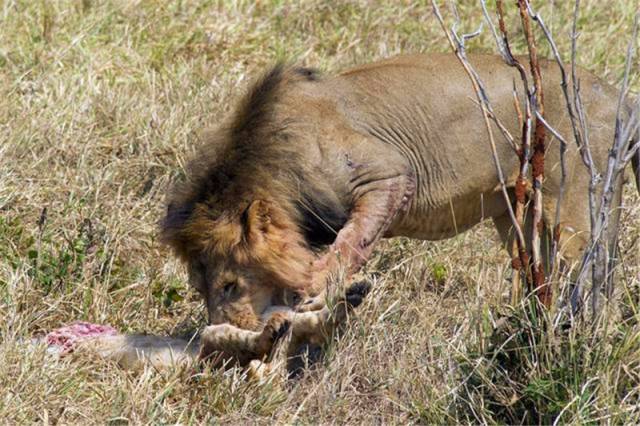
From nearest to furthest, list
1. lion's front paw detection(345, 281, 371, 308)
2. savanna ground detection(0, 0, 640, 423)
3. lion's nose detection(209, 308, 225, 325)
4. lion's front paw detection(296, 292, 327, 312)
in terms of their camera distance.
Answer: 1. savanna ground detection(0, 0, 640, 423)
2. lion's front paw detection(345, 281, 371, 308)
3. lion's front paw detection(296, 292, 327, 312)
4. lion's nose detection(209, 308, 225, 325)

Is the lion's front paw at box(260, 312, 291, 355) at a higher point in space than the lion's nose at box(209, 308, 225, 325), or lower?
higher

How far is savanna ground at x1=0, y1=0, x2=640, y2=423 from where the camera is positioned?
4.87m

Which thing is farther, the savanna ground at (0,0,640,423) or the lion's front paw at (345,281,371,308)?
the lion's front paw at (345,281,371,308)

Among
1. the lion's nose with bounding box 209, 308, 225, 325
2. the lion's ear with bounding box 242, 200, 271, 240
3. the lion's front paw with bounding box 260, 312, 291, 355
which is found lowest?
the lion's nose with bounding box 209, 308, 225, 325

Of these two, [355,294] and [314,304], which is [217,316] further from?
[355,294]

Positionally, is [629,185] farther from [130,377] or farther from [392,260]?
[130,377]

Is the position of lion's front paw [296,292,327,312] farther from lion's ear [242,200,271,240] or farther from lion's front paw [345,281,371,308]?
lion's ear [242,200,271,240]

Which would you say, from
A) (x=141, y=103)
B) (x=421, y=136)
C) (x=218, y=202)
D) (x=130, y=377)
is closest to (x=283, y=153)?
(x=218, y=202)

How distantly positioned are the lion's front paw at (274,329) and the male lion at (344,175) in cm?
38

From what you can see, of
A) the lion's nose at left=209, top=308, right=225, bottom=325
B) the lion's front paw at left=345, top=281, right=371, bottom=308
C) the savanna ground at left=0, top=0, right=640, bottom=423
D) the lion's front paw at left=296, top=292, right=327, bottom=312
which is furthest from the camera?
the lion's nose at left=209, top=308, right=225, bottom=325

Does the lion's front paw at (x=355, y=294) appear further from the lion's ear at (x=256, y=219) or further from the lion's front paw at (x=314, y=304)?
the lion's ear at (x=256, y=219)

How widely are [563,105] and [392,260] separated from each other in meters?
1.32

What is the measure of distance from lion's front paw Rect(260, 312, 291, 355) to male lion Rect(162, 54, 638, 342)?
381mm

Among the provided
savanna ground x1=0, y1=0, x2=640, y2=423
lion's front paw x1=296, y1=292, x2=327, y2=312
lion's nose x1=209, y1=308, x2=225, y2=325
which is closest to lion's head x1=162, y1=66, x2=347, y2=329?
lion's nose x1=209, y1=308, x2=225, y2=325
